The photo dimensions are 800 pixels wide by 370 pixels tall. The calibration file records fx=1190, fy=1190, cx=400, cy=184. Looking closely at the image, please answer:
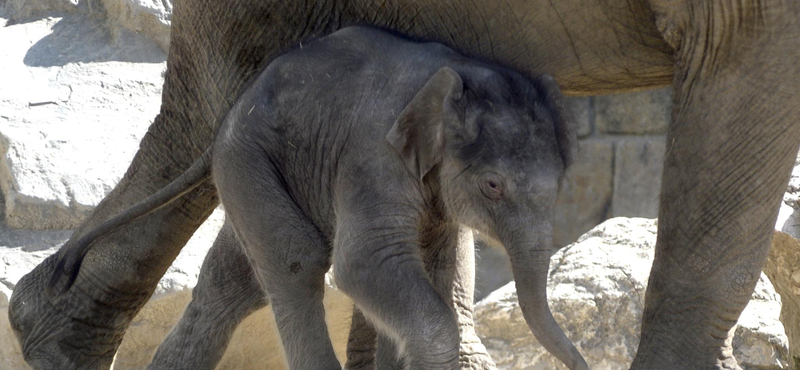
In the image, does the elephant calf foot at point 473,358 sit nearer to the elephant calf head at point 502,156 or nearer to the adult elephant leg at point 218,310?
the adult elephant leg at point 218,310

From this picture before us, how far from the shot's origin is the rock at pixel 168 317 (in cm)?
457

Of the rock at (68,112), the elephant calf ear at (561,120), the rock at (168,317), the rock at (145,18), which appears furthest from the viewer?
the rock at (145,18)

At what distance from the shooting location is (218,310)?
349 centimetres

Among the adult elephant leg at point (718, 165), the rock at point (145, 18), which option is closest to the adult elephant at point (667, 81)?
the adult elephant leg at point (718, 165)

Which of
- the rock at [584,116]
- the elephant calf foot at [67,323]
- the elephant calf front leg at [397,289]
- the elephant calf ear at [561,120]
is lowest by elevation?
the rock at [584,116]

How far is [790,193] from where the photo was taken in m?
3.66

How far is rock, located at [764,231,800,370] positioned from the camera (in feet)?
12.1

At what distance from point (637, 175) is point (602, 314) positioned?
327cm

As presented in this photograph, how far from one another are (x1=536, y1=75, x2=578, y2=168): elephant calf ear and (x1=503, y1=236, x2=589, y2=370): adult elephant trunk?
0.78ft

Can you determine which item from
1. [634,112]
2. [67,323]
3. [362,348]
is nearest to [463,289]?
[362,348]

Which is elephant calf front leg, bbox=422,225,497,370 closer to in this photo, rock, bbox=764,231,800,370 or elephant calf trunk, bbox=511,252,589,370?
elephant calf trunk, bbox=511,252,589,370

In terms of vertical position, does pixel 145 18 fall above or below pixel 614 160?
above

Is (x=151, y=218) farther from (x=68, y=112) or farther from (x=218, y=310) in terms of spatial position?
(x=68, y=112)

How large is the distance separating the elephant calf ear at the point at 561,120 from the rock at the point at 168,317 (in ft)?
6.74
